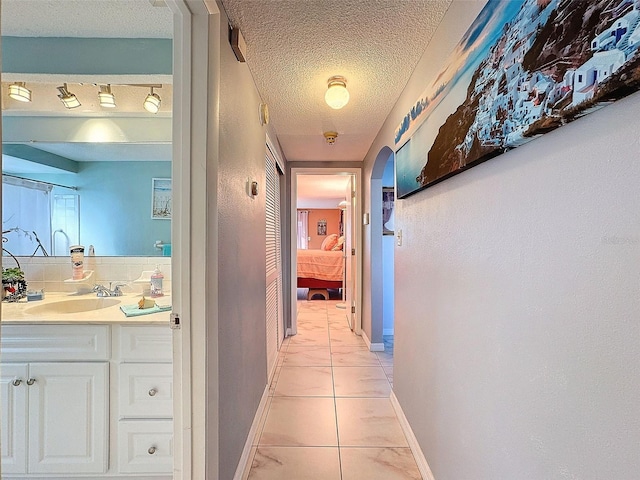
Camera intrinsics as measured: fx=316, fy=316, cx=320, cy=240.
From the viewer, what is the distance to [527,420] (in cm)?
86

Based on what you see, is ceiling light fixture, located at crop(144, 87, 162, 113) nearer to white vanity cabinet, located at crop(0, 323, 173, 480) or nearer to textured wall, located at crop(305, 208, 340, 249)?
white vanity cabinet, located at crop(0, 323, 173, 480)

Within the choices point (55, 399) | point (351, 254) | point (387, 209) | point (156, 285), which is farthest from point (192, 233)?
point (351, 254)

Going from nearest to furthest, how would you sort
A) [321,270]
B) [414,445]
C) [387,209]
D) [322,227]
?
[414,445]
[387,209]
[321,270]
[322,227]

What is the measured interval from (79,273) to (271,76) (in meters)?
1.73

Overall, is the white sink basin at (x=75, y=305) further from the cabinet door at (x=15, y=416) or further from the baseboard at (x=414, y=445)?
the baseboard at (x=414, y=445)

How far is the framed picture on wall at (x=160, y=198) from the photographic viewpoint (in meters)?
2.13

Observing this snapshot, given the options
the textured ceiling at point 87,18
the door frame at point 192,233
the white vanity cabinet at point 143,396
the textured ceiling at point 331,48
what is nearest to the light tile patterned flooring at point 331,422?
the white vanity cabinet at point 143,396

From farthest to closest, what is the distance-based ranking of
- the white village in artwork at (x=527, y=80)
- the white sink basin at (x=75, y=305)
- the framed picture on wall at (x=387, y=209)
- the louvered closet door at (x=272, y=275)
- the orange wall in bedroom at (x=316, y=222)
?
the orange wall in bedroom at (x=316, y=222) → the framed picture on wall at (x=387, y=209) → the louvered closet door at (x=272, y=275) → the white sink basin at (x=75, y=305) → the white village in artwork at (x=527, y=80)

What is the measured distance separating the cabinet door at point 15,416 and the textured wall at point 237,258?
37.5 inches

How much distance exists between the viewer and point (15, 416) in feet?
4.75

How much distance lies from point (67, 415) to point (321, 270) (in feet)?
15.0

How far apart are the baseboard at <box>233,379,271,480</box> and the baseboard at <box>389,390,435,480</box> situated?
89 cm

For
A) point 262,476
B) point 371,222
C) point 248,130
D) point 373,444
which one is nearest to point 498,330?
point 373,444

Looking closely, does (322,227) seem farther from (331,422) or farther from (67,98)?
(67,98)
